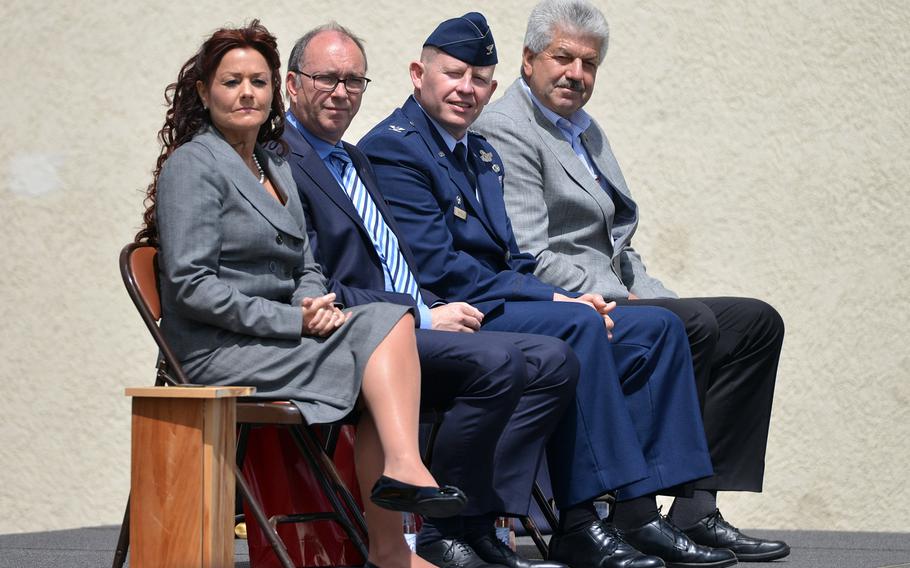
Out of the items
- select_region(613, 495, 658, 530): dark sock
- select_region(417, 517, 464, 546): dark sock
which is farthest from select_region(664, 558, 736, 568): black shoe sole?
select_region(417, 517, 464, 546): dark sock

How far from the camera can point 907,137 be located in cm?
609

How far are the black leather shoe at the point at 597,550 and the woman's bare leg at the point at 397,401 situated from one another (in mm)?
699

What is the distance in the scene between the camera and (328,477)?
3.40 m

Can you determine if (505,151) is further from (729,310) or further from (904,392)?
(904,392)

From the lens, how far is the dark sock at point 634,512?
3.86 m

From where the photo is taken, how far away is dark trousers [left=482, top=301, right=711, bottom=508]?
12.2 feet

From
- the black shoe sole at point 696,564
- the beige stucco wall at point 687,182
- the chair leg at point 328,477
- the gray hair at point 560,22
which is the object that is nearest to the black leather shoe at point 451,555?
the chair leg at point 328,477

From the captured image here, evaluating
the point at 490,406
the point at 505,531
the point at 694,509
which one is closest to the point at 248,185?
the point at 490,406

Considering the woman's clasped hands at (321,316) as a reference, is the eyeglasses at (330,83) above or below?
above

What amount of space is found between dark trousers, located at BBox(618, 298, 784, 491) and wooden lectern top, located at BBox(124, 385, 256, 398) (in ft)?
5.59

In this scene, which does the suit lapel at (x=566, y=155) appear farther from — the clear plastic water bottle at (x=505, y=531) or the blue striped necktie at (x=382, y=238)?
the clear plastic water bottle at (x=505, y=531)

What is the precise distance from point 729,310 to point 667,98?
167 centimetres

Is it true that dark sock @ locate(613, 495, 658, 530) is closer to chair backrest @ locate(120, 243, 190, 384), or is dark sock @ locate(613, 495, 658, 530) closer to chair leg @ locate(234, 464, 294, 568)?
chair leg @ locate(234, 464, 294, 568)

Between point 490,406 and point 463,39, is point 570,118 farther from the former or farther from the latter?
point 490,406
